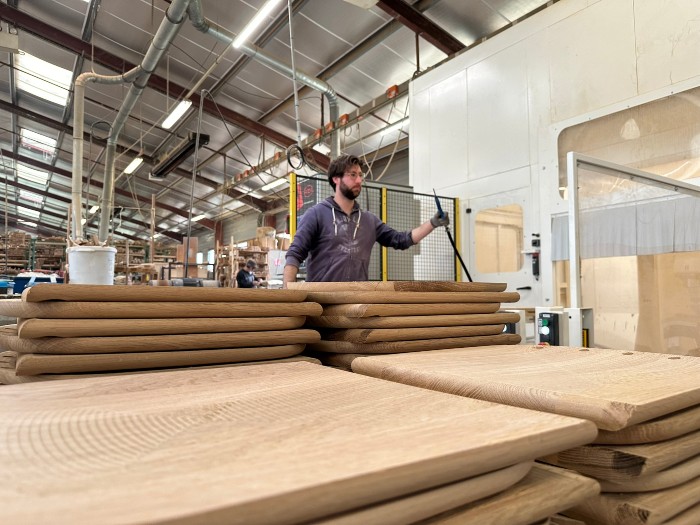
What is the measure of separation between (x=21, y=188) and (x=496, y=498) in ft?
69.2

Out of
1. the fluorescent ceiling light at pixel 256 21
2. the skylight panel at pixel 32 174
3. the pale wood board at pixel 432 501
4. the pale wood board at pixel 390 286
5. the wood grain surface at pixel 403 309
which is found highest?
the skylight panel at pixel 32 174

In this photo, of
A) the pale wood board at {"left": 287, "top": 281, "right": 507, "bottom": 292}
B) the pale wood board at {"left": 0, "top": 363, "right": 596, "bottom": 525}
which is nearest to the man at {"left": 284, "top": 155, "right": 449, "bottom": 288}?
the pale wood board at {"left": 287, "top": 281, "right": 507, "bottom": 292}

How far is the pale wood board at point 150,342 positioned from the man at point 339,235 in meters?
1.20

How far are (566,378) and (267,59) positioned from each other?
6453 mm

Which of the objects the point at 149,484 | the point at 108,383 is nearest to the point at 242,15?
the point at 108,383

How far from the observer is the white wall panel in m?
3.83

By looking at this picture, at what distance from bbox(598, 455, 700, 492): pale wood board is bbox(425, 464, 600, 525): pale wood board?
0.07 metres

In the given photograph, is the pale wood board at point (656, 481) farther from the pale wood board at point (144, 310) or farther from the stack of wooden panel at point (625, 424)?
the pale wood board at point (144, 310)

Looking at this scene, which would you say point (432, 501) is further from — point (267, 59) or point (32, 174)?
point (32, 174)

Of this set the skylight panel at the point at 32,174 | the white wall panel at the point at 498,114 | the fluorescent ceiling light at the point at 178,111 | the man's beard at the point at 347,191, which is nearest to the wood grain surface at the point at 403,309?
→ the man's beard at the point at 347,191

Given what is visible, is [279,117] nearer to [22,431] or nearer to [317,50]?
[317,50]

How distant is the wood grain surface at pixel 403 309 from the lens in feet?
3.59

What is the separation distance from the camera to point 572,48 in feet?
11.3

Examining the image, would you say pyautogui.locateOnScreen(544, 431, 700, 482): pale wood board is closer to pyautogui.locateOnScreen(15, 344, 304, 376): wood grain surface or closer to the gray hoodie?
pyautogui.locateOnScreen(15, 344, 304, 376): wood grain surface
